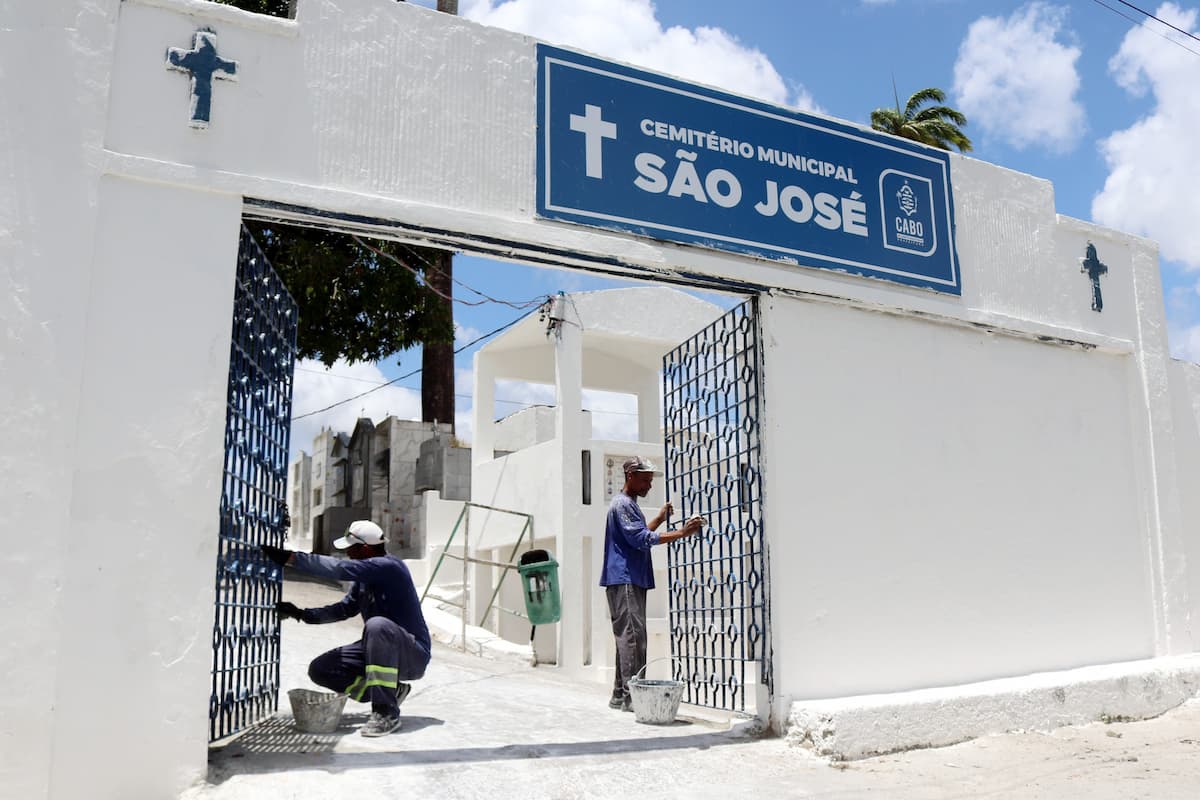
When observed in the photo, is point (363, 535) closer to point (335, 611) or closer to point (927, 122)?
point (335, 611)

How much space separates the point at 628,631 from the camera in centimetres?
696

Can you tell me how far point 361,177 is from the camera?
566 centimetres

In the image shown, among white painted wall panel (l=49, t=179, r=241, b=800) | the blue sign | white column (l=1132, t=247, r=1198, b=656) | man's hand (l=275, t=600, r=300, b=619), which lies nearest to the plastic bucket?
man's hand (l=275, t=600, r=300, b=619)

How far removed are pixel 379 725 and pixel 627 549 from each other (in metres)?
2.05

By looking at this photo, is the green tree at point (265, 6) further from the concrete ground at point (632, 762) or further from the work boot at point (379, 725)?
the work boot at point (379, 725)

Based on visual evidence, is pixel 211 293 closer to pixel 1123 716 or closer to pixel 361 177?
pixel 361 177

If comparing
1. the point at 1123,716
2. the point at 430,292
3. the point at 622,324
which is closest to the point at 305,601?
the point at 430,292

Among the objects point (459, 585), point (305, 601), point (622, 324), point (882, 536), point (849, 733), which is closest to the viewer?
point (849, 733)

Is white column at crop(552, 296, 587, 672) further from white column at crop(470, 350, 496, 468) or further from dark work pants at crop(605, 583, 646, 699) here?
dark work pants at crop(605, 583, 646, 699)

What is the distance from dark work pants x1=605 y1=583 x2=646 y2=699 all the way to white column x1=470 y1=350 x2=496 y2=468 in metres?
9.86

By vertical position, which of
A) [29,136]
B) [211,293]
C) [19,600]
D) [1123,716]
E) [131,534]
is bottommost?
[1123,716]

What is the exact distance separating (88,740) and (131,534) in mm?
896

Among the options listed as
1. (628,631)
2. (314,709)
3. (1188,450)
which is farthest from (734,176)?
(1188,450)

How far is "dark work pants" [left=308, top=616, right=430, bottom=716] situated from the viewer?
5852 mm
